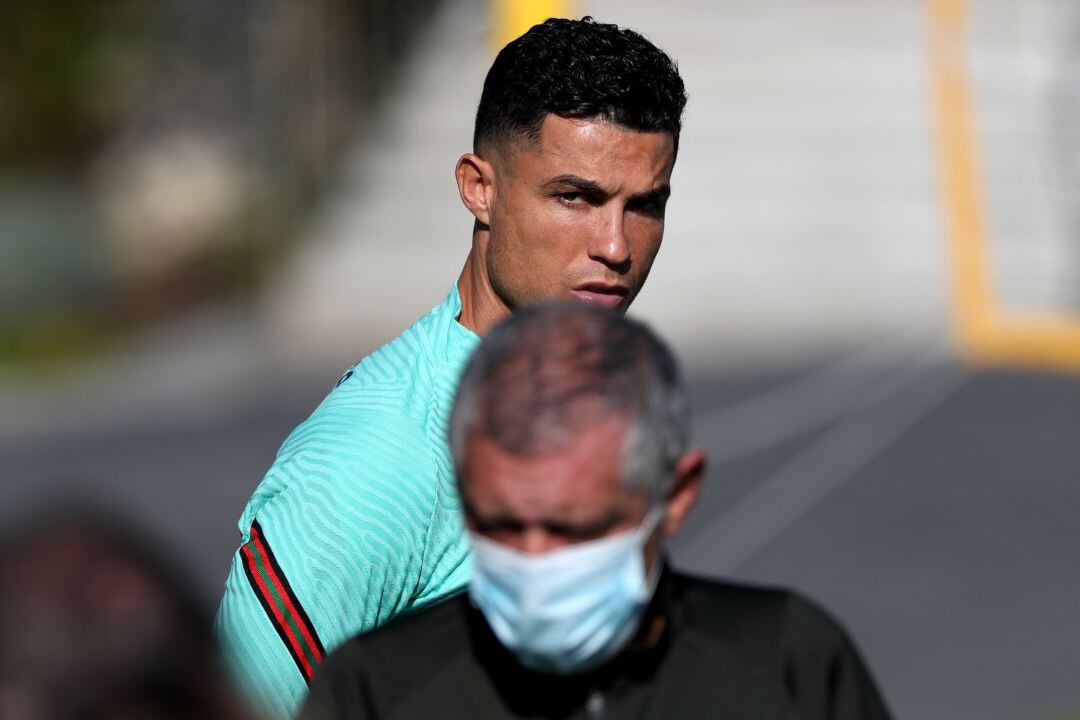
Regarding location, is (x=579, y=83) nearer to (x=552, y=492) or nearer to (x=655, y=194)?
(x=655, y=194)

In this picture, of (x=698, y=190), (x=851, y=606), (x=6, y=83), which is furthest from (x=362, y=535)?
(x=6, y=83)

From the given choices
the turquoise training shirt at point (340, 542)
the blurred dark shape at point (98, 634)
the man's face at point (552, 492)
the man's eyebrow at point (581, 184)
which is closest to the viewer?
the blurred dark shape at point (98, 634)

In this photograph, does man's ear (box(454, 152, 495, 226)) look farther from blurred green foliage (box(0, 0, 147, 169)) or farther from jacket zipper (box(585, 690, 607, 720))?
blurred green foliage (box(0, 0, 147, 169))

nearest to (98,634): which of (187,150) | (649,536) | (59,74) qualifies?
(649,536)

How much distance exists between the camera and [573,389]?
1.60m

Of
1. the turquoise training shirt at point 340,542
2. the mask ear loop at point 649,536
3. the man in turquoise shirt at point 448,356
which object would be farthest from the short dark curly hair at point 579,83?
the mask ear loop at point 649,536

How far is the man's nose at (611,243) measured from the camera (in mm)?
2209

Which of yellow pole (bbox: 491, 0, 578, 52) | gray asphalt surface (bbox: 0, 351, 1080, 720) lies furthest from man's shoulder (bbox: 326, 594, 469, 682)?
gray asphalt surface (bbox: 0, 351, 1080, 720)

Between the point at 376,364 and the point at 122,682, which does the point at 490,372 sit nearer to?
the point at 376,364

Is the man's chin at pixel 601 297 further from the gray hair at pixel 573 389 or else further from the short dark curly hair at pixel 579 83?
the gray hair at pixel 573 389

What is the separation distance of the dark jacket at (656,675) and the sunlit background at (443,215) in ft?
30.5

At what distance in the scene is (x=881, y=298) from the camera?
15164 millimetres

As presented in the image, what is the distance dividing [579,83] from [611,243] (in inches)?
8.6

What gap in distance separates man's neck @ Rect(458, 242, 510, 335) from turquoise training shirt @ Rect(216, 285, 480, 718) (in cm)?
18
